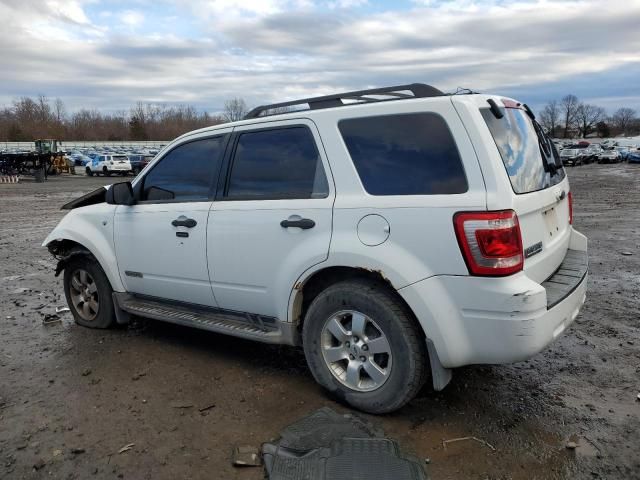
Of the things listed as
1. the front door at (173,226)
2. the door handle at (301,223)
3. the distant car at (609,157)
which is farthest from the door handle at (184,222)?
Result: the distant car at (609,157)

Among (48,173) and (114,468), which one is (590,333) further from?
(48,173)

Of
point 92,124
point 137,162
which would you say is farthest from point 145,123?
point 137,162

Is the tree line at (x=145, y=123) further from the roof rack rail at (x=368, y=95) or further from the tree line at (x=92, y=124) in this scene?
the roof rack rail at (x=368, y=95)

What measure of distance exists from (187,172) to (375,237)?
1917 millimetres

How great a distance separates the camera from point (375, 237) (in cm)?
327

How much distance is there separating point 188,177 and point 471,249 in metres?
2.46

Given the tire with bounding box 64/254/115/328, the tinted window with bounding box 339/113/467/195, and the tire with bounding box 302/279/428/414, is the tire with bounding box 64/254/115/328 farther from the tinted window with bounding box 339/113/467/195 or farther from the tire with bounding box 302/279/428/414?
the tinted window with bounding box 339/113/467/195

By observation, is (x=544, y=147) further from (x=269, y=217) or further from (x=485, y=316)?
(x=269, y=217)

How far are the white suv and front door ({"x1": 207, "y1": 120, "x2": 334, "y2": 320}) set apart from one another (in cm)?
1

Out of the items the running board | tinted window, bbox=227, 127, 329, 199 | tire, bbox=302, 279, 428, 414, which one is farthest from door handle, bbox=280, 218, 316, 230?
the running board

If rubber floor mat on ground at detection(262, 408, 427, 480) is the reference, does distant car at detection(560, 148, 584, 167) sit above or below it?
above

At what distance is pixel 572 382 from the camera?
3.96m

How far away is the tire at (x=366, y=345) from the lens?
324 centimetres

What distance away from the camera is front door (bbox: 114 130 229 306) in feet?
13.8
